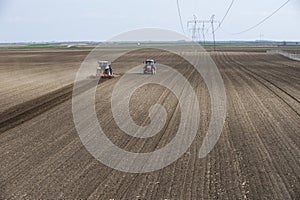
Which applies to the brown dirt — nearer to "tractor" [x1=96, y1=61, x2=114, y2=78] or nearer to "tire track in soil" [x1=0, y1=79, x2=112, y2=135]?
"tire track in soil" [x1=0, y1=79, x2=112, y2=135]

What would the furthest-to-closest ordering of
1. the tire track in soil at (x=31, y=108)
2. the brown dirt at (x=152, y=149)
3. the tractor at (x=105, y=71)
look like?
the tractor at (x=105, y=71), the tire track in soil at (x=31, y=108), the brown dirt at (x=152, y=149)

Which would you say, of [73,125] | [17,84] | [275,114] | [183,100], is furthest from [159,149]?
[17,84]

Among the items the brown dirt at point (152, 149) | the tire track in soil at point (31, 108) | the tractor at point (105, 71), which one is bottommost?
the brown dirt at point (152, 149)

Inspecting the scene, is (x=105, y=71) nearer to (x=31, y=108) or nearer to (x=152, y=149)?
(x=31, y=108)

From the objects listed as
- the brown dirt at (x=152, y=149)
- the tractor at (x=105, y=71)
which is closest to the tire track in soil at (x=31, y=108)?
the brown dirt at (x=152, y=149)

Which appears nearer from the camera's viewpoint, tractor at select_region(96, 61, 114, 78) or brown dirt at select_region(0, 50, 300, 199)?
brown dirt at select_region(0, 50, 300, 199)

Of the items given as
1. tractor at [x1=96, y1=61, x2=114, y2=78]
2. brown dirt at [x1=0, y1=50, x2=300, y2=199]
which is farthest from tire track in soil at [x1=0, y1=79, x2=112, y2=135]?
tractor at [x1=96, y1=61, x2=114, y2=78]

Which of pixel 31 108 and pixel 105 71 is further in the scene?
pixel 105 71

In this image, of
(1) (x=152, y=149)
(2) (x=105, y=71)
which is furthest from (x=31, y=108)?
(2) (x=105, y=71)

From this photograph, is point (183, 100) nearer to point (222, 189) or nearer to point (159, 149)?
point (159, 149)

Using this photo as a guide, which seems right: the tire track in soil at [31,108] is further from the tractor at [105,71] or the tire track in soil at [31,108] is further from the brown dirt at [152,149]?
the tractor at [105,71]

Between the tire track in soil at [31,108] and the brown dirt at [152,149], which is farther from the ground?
the tire track in soil at [31,108]

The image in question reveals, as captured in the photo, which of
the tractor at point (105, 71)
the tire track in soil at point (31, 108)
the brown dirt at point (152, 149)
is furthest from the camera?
the tractor at point (105, 71)

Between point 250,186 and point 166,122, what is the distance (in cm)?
745
